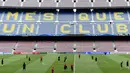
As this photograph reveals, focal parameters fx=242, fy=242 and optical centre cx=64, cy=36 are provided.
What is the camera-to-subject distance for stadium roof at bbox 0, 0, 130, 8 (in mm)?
79688

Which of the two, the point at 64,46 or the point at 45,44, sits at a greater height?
the point at 45,44

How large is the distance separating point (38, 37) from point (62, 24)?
8.83 m

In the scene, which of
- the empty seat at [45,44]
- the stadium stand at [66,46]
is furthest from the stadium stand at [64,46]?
the empty seat at [45,44]

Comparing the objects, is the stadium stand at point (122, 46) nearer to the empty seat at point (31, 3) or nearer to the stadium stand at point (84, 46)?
the stadium stand at point (84, 46)

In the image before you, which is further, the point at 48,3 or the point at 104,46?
the point at 48,3

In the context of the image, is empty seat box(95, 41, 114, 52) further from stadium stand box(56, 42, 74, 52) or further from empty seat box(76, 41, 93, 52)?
stadium stand box(56, 42, 74, 52)

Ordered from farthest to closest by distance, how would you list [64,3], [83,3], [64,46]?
1. [64,3]
2. [83,3]
3. [64,46]

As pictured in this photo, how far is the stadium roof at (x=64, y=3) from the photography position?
79.7 meters

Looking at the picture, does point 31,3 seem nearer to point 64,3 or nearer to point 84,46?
point 64,3

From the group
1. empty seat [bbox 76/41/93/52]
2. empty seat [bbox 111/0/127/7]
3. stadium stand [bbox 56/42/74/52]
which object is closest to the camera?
stadium stand [bbox 56/42/74/52]

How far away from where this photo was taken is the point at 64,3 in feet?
269

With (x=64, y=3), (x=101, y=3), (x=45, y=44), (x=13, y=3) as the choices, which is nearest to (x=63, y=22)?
(x=64, y=3)

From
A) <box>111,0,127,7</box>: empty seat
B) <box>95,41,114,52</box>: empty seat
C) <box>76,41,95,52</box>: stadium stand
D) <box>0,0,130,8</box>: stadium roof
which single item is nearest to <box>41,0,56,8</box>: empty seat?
<box>0,0,130,8</box>: stadium roof

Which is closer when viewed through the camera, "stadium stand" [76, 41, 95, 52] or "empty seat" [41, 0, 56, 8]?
"stadium stand" [76, 41, 95, 52]
